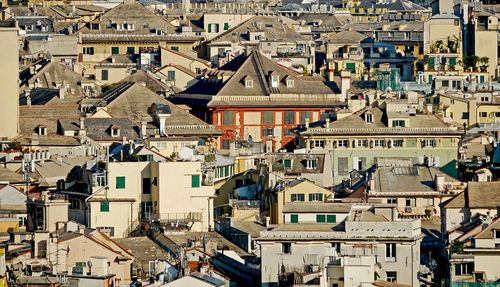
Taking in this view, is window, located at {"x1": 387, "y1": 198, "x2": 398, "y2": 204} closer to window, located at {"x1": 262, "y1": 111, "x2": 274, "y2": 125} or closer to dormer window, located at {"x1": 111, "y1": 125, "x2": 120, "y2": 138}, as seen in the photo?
dormer window, located at {"x1": 111, "y1": 125, "x2": 120, "y2": 138}

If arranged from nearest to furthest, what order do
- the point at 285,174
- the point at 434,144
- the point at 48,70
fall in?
1. the point at 285,174
2. the point at 434,144
3. the point at 48,70

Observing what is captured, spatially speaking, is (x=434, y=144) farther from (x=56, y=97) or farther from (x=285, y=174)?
(x=56, y=97)

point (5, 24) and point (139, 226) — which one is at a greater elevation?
point (5, 24)

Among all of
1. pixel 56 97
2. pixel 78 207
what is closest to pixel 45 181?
pixel 78 207

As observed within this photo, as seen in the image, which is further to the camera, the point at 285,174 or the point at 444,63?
the point at 444,63

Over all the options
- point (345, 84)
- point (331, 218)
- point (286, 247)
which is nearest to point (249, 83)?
point (345, 84)

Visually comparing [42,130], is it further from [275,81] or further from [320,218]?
[320,218]

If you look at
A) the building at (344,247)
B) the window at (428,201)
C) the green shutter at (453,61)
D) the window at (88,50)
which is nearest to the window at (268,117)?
the green shutter at (453,61)
